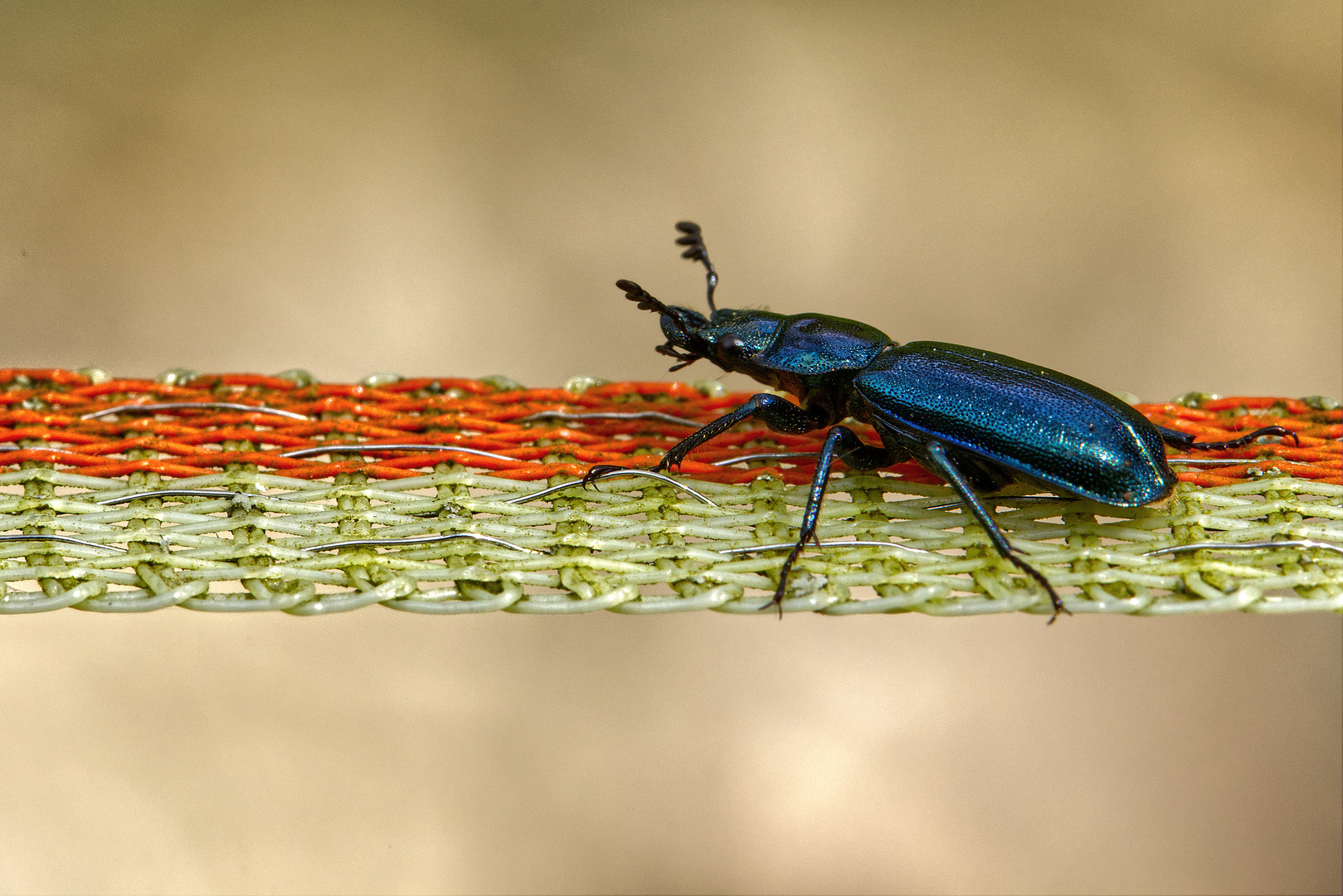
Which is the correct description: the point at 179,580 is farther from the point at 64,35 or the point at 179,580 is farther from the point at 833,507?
the point at 64,35

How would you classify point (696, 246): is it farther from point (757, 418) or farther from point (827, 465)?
point (827, 465)

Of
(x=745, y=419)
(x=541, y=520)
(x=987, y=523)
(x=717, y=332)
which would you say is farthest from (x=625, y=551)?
(x=987, y=523)

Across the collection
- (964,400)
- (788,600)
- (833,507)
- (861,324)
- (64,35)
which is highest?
(64,35)

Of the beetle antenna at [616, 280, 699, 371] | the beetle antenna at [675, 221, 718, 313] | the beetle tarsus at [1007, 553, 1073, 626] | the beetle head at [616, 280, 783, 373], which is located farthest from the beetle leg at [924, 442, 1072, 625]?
the beetle antenna at [675, 221, 718, 313]

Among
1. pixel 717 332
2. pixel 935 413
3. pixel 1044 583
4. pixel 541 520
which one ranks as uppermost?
pixel 717 332

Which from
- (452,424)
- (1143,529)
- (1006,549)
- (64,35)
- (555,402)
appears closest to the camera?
(1006,549)

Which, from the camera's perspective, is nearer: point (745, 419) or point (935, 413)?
point (935, 413)

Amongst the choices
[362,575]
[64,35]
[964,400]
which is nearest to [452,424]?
[362,575]
